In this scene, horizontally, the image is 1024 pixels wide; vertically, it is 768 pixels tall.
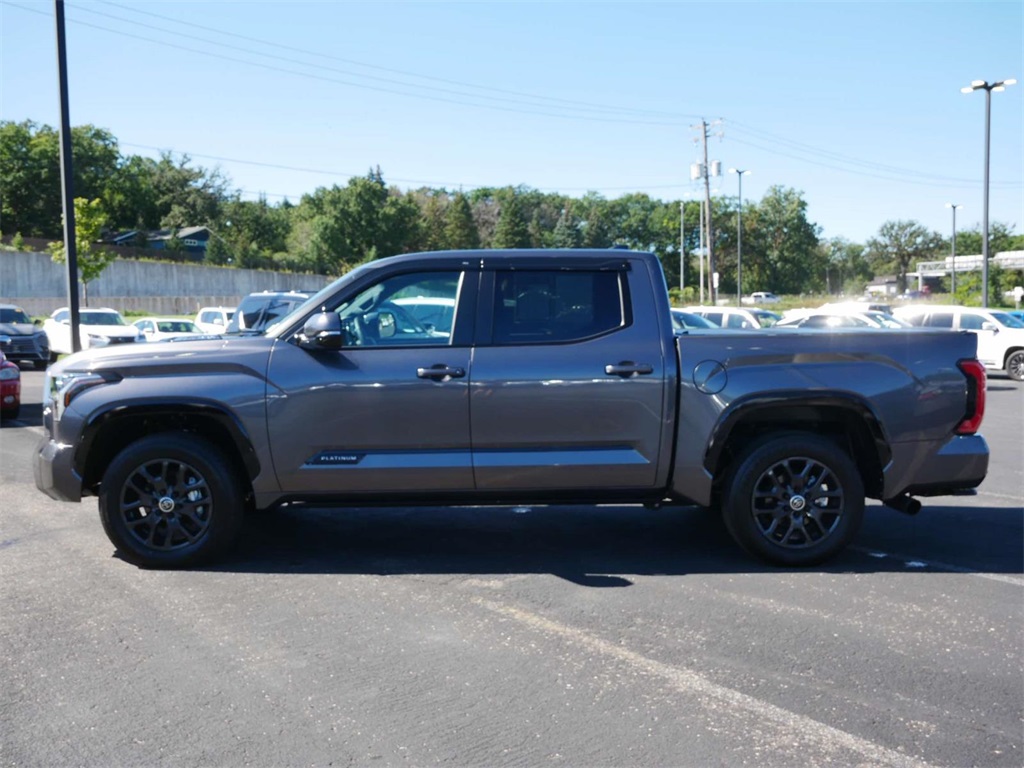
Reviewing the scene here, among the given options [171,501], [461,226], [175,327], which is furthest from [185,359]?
[461,226]

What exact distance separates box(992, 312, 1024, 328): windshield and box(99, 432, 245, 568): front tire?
20.3 m

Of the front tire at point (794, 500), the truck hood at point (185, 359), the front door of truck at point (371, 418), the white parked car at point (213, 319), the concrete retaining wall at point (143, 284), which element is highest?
the concrete retaining wall at point (143, 284)

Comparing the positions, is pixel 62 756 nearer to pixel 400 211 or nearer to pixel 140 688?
pixel 140 688

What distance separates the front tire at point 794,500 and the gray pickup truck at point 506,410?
0.01m

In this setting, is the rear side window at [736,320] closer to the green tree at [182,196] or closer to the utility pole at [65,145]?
the utility pole at [65,145]

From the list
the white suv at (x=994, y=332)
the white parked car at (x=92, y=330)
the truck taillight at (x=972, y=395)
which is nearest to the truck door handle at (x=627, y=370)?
the truck taillight at (x=972, y=395)

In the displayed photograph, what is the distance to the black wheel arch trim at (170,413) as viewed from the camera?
5.89 metres

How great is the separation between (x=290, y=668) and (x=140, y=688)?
24.8 inches

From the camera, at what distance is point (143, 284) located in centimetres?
6353

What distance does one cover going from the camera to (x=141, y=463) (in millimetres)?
5945

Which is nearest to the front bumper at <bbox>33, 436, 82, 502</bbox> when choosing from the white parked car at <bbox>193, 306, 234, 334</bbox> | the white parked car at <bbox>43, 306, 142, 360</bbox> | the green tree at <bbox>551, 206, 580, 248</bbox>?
the white parked car at <bbox>43, 306, 142, 360</bbox>

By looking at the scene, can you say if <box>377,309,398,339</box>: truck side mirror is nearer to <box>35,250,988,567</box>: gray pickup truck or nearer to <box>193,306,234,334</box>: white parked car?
<box>35,250,988,567</box>: gray pickup truck

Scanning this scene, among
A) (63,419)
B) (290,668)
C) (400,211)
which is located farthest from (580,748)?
(400,211)

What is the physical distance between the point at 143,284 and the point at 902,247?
10286 cm
